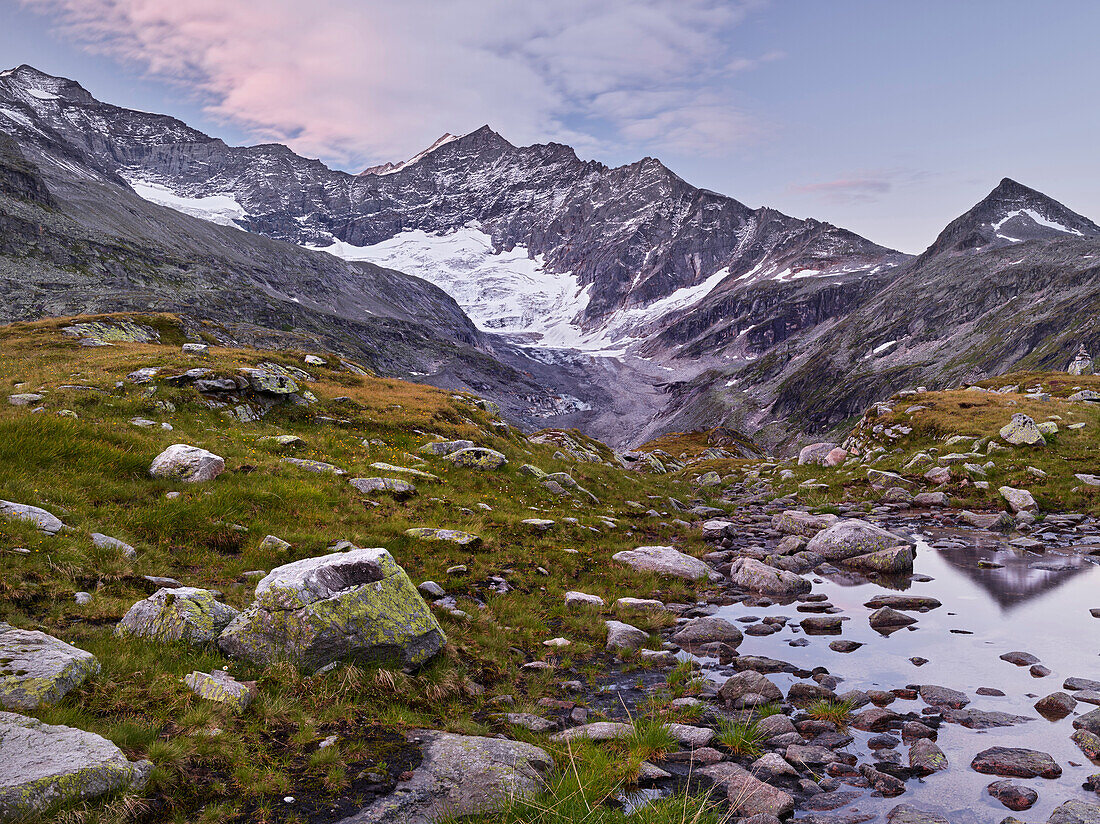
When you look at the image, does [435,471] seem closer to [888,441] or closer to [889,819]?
[889,819]

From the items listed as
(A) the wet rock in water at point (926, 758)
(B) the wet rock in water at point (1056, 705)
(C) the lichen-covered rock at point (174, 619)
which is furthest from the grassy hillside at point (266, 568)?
(B) the wet rock in water at point (1056, 705)

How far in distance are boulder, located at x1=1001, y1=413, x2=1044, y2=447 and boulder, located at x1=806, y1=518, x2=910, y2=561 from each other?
16706 millimetres

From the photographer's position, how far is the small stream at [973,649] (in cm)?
727

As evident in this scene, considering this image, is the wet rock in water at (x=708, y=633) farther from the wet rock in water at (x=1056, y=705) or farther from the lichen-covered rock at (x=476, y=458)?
the lichen-covered rock at (x=476, y=458)

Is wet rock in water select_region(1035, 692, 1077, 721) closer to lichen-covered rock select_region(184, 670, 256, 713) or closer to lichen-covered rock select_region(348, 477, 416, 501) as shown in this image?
lichen-covered rock select_region(184, 670, 256, 713)

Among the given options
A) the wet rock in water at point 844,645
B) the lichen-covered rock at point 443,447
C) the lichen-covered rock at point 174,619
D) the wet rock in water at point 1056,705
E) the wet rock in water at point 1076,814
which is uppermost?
the lichen-covered rock at point 443,447

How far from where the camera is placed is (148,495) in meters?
13.7

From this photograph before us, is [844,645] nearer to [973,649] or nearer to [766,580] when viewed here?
[973,649]

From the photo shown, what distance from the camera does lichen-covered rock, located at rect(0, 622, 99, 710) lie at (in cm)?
584

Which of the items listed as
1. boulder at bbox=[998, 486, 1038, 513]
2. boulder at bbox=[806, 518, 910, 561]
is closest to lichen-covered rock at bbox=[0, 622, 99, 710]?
boulder at bbox=[806, 518, 910, 561]

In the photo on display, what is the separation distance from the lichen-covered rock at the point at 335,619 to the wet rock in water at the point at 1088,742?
9664 millimetres

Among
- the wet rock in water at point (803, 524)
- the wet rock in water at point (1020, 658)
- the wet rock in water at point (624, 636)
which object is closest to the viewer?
the wet rock in water at point (1020, 658)

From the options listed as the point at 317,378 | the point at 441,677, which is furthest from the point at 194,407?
the point at 441,677

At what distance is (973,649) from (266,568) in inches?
592
